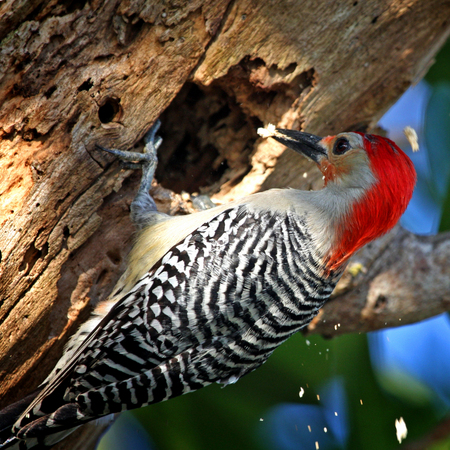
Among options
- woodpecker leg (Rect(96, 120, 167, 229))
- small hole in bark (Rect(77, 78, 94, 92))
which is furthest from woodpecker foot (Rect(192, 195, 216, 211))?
small hole in bark (Rect(77, 78, 94, 92))

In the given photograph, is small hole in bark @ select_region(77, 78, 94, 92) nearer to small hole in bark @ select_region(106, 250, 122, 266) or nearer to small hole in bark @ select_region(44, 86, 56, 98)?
small hole in bark @ select_region(44, 86, 56, 98)

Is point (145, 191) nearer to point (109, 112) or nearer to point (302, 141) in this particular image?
point (109, 112)

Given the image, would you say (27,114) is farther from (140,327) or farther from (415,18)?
(415,18)

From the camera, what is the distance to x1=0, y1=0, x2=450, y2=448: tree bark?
105 inches

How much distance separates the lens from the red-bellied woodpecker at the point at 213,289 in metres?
2.59

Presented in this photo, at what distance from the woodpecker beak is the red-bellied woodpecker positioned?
6cm

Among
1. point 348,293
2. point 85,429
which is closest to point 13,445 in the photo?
point 85,429

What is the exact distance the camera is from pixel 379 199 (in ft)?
9.33

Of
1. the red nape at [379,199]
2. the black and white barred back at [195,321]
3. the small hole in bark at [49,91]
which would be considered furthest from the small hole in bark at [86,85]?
the red nape at [379,199]

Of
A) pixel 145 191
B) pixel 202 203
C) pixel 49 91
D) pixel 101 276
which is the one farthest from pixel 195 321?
pixel 49 91

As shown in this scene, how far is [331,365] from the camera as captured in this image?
196 inches

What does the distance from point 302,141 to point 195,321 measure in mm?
1472

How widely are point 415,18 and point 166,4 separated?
197cm

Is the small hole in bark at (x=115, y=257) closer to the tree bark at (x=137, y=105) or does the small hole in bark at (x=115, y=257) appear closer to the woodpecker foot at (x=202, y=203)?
the tree bark at (x=137, y=105)
